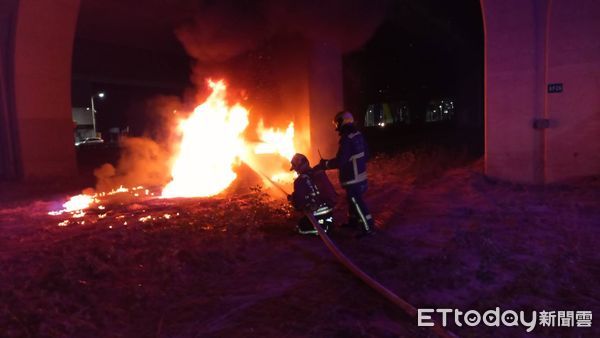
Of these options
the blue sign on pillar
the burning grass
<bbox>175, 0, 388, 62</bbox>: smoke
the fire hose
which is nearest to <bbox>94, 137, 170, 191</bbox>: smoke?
<bbox>175, 0, 388, 62</bbox>: smoke

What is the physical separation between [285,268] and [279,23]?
7.95 metres

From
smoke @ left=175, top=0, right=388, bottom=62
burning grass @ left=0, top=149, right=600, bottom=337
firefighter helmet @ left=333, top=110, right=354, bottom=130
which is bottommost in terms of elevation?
burning grass @ left=0, top=149, right=600, bottom=337

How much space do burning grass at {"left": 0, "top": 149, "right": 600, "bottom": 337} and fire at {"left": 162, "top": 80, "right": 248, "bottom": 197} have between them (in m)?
3.29

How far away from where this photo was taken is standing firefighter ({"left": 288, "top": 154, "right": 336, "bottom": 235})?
5.73m

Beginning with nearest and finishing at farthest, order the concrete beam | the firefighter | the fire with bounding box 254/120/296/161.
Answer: the firefighter, the concrete beam, the fire with bounding box 254/120/296/161

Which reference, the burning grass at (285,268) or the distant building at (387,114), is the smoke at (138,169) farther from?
the distant building at (387,114)

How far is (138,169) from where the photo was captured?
13734 millimetres

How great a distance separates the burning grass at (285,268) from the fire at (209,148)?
10.8ft

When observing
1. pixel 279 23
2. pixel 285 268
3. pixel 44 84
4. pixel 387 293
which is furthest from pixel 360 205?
pixel 44 84

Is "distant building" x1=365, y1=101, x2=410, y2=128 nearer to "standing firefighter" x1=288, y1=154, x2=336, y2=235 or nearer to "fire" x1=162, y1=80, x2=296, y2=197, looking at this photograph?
"fire" x1=162, y1=80, x2=296, y2=197

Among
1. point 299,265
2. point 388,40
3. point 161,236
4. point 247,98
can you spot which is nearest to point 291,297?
point 299,265

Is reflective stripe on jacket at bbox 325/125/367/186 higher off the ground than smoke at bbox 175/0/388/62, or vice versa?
smoke at bbox 175/0/388/62

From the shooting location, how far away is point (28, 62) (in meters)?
11.4

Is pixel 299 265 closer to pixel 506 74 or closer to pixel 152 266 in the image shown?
pixel 152 266
